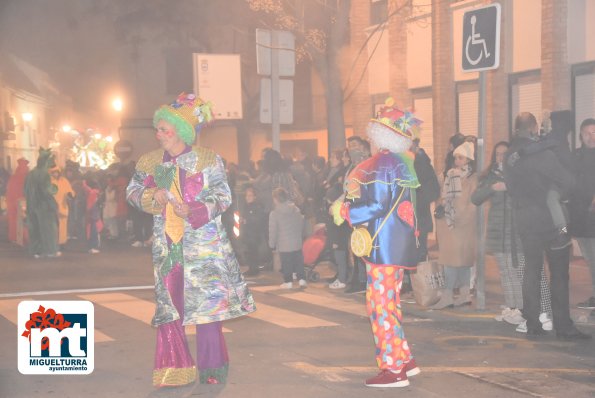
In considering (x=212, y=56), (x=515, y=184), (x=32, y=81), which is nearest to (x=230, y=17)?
(x=212, y=56)

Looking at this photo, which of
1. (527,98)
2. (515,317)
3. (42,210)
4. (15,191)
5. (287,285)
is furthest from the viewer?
(15,191)

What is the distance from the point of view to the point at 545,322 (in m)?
9.70

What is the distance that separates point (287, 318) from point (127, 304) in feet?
7.49

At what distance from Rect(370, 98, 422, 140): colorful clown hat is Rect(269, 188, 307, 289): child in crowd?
19.8 feet

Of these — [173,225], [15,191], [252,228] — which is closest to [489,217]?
[173,225]

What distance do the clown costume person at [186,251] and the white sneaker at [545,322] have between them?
3687mm

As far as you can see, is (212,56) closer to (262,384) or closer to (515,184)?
(515,184)

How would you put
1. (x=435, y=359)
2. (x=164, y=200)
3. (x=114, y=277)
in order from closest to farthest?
1. (x=164, y=200)
2. (x=435, y=359)
3. (x=114, y=277)

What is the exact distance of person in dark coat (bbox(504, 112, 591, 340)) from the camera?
364 inches

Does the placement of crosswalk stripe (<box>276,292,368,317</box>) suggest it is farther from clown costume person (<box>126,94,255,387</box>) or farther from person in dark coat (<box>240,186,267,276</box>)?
clown costume person (<box>126,94,255,387</box>)

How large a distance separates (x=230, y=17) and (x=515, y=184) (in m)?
31.8

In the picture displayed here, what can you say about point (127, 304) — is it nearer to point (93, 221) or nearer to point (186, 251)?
point (186, 251)

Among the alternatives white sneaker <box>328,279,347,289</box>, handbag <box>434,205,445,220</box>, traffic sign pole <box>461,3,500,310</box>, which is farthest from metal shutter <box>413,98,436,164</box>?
traffic sign pole <box>461,3,500,310</box>

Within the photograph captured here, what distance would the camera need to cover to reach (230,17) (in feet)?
132
